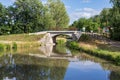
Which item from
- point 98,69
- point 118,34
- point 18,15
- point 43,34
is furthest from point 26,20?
point 98,69

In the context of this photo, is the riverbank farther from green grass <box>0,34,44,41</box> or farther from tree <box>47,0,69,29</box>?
tree <box>47,0,69,29</box>

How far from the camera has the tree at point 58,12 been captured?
81.0m

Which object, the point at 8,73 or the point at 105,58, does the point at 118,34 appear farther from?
the point at 8,73

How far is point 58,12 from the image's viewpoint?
81812mm

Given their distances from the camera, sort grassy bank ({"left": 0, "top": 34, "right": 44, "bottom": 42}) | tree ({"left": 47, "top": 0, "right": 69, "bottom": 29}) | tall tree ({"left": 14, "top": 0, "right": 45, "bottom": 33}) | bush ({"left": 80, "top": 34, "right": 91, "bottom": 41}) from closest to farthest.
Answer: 1. bush ({"left": 80, "top": 34, "right": 91, "bottom": 41})
2. grassy bank ({"left": 0, "top": 34, "right": 44, "bottom": 42})
3. tall tree ({"left": 14, "top": 0, "right": 45, "bottom": 33})
4. tree ({"left": 47, "top": 0, "right": 69, "bottom": 29})

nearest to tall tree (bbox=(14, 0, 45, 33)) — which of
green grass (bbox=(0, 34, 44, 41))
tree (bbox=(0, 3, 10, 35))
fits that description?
tree (bbox=(0, 3, 10, 35))

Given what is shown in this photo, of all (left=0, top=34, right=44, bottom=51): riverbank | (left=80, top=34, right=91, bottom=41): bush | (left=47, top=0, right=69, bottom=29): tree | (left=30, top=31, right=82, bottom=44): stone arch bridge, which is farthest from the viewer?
(left=47, top=0, right=69, bottom=29): tree

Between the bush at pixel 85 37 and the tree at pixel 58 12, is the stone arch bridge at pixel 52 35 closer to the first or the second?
the bush at pixel 85 37

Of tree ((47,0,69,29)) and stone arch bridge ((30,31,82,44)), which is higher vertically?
tree ((47,0,69,29))

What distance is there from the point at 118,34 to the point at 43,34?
1836 centimetres

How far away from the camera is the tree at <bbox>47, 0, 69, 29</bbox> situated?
8100 cm

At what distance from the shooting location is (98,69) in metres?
Result: 27.6

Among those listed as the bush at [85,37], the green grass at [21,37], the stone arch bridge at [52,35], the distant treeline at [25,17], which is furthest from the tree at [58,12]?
the bush at [85,37]

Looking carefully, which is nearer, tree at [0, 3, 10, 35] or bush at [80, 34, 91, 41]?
bush at [80, 34, 91, 41]
